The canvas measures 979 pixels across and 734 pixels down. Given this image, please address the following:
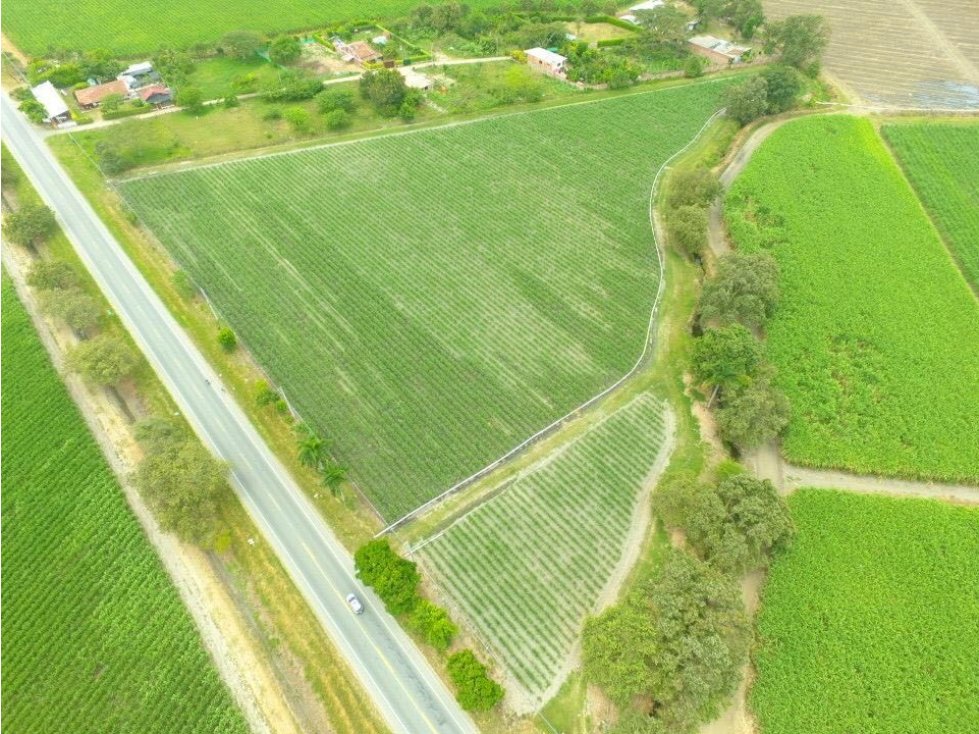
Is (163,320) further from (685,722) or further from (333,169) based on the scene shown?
(685,722)

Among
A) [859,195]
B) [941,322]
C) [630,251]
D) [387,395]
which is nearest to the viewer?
[387,395]

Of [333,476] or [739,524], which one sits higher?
[333,476]

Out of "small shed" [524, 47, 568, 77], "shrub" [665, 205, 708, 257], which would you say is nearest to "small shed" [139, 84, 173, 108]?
"small shed" [524, 47, 568, 77]

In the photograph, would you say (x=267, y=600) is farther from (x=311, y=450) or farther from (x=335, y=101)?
(x=335, y=101)

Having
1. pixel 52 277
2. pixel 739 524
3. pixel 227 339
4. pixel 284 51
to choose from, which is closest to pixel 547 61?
pixel 284 51

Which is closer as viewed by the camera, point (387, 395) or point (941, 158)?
point (387, 395)

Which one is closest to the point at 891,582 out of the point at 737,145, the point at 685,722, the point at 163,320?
the point at 685,722
